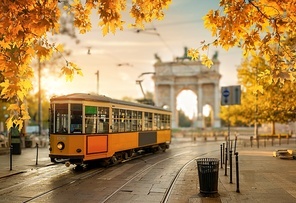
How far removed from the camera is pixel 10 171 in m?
16.6

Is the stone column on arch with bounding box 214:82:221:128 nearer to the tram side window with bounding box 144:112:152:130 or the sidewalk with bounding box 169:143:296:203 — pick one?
the tram side window with bounding box 144:112:152:130

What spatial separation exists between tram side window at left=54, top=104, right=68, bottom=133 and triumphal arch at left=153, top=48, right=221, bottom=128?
71.1 meters

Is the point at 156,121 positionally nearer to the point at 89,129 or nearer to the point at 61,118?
the point at 89,129

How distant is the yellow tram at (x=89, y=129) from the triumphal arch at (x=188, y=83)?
6808 centimetres

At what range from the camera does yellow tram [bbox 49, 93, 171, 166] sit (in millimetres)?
16312

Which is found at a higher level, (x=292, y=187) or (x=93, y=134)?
(x=93, y=134)

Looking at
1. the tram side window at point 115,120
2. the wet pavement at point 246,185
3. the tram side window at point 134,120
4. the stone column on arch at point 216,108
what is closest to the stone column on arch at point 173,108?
the stone column on arch at point 216,108

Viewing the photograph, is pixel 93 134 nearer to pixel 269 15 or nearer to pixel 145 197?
pixel 145 197

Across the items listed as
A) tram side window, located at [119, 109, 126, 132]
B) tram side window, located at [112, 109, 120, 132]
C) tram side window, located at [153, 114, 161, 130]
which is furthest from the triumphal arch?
tram side window, located at [112, 109, 120, 132]

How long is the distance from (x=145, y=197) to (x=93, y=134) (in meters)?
6.16

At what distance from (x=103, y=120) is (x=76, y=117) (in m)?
1.51

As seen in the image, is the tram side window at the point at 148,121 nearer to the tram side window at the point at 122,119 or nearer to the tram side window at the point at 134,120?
the tram side window at the point at 134,120

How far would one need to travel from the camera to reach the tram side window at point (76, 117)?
16469 mm

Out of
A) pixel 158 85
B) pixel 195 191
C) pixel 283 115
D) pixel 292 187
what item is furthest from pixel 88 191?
pixel 158 85
